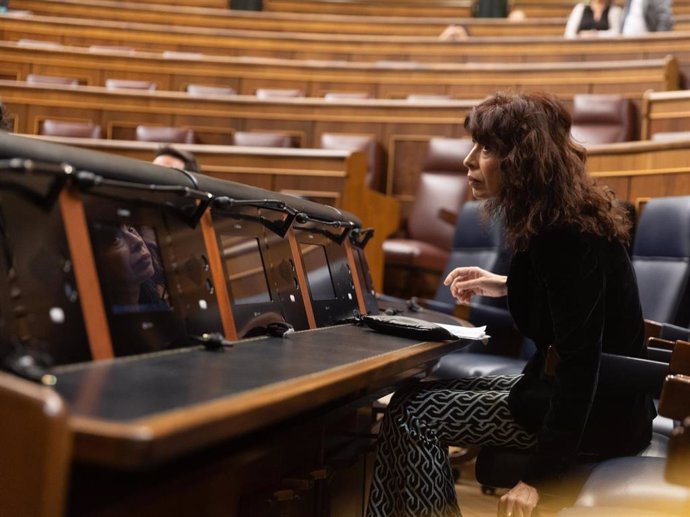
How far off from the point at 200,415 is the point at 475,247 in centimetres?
112

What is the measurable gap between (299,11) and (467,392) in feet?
9.33

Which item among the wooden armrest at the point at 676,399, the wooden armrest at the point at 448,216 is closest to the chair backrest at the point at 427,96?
the wooden armrest at the point at 448,216

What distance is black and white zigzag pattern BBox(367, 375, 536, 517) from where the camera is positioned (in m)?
0.56

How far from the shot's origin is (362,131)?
183 cm

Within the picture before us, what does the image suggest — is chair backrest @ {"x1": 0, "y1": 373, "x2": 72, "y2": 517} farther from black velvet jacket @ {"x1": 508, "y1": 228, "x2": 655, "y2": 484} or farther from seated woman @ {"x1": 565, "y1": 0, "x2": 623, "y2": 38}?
seated woman @ {"x1": 565, "y1": 0, "x2": 623, "y2": 38}

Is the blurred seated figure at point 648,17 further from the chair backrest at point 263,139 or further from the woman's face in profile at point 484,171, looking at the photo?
the woman's face in profile at point 484,171

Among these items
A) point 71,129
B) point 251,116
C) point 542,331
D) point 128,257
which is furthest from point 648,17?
point 128,257

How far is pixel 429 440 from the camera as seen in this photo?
22.5 inches

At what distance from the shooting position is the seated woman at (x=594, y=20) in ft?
7.77

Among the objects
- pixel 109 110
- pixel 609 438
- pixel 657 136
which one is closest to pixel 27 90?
pixel 109 110

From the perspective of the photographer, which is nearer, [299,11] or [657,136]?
[657,136]

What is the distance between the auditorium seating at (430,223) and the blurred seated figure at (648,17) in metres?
0.84

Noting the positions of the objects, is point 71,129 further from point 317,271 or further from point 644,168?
point 317,271

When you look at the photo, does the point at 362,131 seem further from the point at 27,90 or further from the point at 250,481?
the point at 250,481
